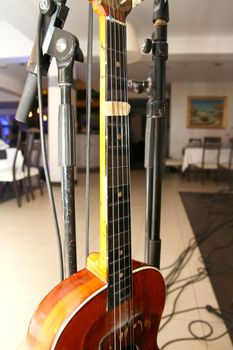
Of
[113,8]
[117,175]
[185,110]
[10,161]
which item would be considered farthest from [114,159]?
[185,110]

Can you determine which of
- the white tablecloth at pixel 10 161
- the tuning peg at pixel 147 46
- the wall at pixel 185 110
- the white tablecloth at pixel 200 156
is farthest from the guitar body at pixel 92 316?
the wall at pixel 185 110

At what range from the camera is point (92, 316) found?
62 cm

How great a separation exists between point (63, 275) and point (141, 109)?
929 cm

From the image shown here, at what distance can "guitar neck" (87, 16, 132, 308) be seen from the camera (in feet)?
2.11

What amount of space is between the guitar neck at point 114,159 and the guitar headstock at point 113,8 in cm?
1

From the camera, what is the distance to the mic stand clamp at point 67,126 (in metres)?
0.62

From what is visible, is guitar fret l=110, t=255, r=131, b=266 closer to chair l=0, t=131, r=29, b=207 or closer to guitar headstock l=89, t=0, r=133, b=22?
guitar headstock l=89, t=0, r=133, b=22

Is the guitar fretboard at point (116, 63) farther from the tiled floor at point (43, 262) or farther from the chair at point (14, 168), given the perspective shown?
the chair at point (14, 168)

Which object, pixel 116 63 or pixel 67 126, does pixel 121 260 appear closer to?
pixel 67 126

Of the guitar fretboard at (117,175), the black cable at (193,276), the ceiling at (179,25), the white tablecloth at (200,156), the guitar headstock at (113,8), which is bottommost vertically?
the black cable at (193,276)

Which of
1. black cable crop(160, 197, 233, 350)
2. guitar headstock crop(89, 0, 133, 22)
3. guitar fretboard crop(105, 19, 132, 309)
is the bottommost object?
black cable crop(160, 197, 233, 350)

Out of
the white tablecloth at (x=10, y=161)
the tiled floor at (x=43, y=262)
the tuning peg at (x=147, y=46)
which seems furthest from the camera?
the white tablecloth at (x=10, y=161)

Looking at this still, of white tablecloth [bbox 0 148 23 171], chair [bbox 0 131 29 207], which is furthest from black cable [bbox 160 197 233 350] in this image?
white tablecloth [bbox 0 148 23 171]

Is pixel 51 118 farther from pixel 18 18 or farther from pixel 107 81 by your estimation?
pixel 107 81
